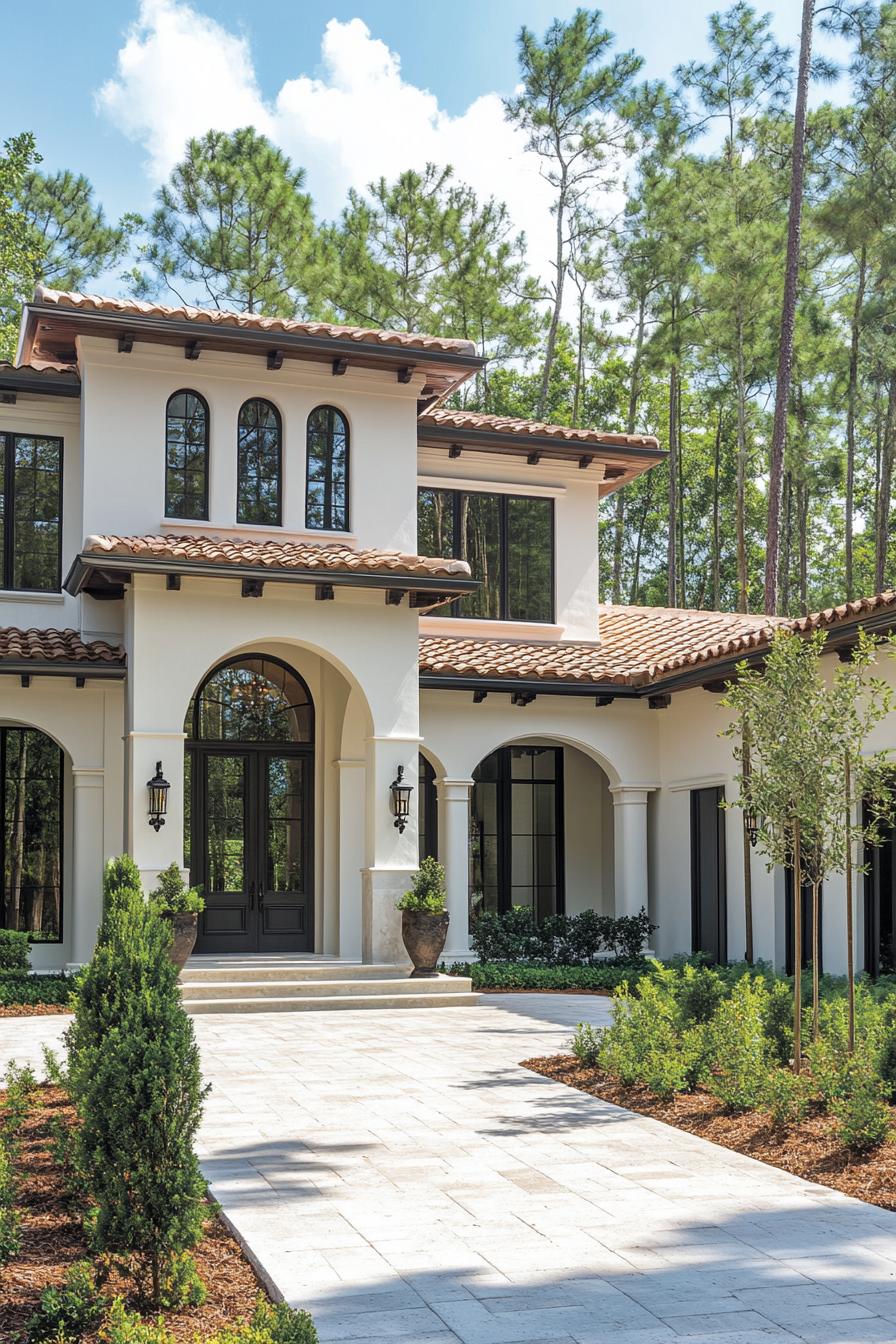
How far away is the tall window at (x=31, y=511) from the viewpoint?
17031mm

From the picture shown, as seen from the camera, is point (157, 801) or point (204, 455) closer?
point (157, 801)

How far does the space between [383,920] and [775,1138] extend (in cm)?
798

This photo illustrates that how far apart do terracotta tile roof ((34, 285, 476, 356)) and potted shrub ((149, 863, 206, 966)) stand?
629cm

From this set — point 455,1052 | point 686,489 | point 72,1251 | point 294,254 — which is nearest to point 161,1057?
point 72,1251

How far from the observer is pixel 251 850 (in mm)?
17312

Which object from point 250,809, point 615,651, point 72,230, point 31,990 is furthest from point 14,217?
point 72,230

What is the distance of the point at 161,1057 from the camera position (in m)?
5.41

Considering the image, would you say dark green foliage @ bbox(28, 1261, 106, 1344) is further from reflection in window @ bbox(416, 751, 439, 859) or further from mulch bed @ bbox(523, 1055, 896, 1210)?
reflection in window @ bbox(416, 751, 439, 859)

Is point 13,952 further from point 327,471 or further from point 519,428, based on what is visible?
point 519,428

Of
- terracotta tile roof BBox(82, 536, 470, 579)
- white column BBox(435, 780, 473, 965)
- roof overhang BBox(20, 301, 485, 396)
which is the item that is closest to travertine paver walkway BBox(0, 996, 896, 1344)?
terracotta tile roof BBox(82, 536, 470, 579)

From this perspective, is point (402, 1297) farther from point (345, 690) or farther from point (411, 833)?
point (345, 690)

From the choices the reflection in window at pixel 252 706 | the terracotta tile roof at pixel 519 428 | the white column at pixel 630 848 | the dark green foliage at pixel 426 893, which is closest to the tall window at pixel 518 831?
the white column at pixel 630 848

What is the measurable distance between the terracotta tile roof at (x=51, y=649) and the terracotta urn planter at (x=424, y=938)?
13.9ft

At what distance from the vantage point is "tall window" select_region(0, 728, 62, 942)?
1652 centimetres
